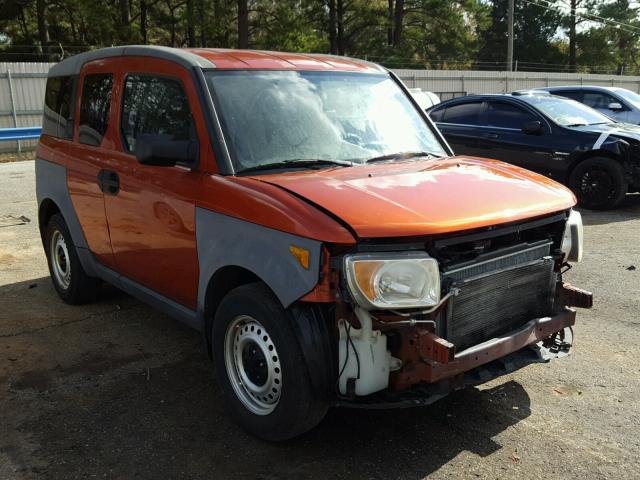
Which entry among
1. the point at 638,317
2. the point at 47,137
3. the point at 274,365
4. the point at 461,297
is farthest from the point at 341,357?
the point at 47,137

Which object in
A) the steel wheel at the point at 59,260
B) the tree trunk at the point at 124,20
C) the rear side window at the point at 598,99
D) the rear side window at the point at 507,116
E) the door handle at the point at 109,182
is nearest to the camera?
the door handle at the point at 109,182

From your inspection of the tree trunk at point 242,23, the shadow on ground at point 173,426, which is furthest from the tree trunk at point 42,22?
the shadow on ground at point 173,426

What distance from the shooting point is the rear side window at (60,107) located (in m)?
5.23

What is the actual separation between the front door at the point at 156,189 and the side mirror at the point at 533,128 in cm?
669

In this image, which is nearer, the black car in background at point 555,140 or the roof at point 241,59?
the roof at point 241,59

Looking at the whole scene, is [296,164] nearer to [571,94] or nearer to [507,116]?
[507,116]

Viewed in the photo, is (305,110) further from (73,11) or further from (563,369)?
(73,11)

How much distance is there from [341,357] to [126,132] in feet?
7.80

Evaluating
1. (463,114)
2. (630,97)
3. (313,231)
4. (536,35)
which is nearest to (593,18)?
(536,35)

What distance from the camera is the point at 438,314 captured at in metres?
3.03

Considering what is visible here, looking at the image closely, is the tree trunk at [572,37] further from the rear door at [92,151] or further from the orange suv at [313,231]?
the orange suv at [313,231]

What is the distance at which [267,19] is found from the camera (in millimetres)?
37531

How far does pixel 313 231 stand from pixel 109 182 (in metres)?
2.16

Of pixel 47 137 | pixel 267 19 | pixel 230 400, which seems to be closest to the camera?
pixel 230 400
